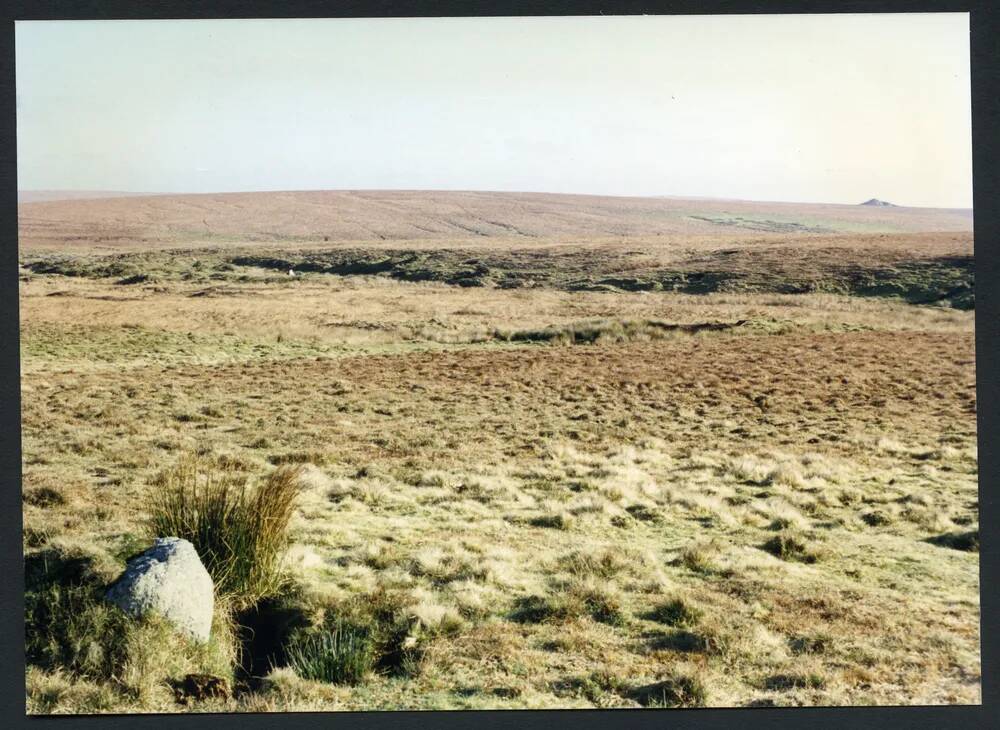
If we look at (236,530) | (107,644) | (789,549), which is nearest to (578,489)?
(789,549)

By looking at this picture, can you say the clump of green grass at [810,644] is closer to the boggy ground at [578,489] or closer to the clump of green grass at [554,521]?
the boggy ground at [578,489]

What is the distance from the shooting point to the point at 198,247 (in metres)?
55.0

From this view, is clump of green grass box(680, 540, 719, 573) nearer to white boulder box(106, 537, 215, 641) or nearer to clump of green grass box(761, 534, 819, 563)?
clump of green grass box(761, 534, 819, 563)

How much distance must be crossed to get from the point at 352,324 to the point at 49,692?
23830 millimetres

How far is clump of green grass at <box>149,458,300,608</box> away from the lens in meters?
6.81

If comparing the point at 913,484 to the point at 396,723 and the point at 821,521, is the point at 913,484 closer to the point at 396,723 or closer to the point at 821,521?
the point at 821,521

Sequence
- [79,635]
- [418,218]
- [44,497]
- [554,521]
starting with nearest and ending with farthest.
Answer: [79,635] < [44,497] < [554,521] < [418,218]

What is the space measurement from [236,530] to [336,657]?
155cm

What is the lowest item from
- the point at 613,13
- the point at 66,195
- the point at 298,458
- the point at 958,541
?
the point at 958,541

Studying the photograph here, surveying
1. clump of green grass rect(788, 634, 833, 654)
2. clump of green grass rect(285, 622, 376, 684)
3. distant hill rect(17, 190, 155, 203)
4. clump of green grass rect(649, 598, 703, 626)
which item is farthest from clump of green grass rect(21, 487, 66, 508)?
distant hill rect(17, 190, 155, 203)

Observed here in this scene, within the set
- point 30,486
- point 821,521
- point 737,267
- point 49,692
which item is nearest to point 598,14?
point 49,692

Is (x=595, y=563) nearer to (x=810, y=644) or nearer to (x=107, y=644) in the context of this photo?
(x=810, y=644)

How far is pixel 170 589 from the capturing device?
5.86 meters

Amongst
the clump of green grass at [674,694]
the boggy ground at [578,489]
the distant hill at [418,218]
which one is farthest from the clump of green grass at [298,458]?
the distant hill at [418,218]
